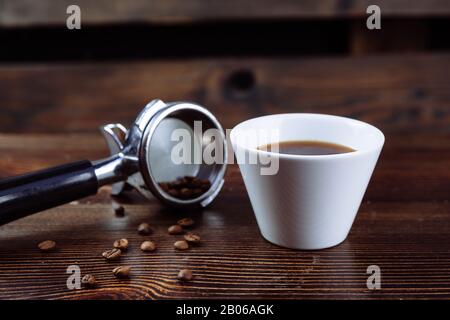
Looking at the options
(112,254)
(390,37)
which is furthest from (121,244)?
(390,37)

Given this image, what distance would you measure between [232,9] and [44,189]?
1058mm

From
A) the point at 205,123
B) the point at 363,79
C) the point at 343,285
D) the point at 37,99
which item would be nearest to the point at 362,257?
the point at 343,285

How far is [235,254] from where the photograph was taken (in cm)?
71

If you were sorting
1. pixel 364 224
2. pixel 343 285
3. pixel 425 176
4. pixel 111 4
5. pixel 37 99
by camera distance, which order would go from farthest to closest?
pixel 37 99
pixel 111 4
pixel 425 176
pixel 364 224
pixel 343 285

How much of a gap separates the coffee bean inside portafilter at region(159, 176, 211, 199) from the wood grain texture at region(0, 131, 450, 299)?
0.03 m

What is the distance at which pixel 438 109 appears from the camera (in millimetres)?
1750

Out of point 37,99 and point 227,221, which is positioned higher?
point 37,99

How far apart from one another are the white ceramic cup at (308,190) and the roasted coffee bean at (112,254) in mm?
177

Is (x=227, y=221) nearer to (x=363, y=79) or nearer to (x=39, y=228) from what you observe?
(x=39, y=228)

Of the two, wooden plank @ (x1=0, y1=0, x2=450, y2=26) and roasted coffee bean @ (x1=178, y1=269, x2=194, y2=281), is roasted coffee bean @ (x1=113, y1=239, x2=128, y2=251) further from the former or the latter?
wooden plank @ (x1=0, y1=0, x2=450, y2=26)

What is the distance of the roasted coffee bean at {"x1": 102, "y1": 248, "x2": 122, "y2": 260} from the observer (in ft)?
2.27

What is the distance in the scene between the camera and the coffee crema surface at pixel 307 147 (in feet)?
2.56

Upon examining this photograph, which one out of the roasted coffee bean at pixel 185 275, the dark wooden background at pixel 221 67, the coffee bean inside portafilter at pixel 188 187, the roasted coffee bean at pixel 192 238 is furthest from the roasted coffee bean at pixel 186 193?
the dark wooden background at pixel 221 67

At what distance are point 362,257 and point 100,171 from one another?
366 millimetres
